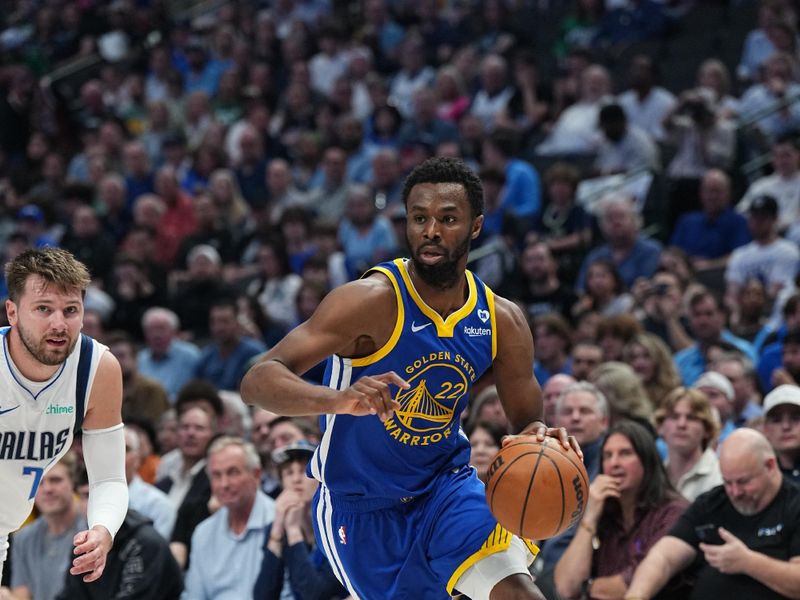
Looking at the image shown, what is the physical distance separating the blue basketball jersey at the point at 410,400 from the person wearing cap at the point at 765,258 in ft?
18.8

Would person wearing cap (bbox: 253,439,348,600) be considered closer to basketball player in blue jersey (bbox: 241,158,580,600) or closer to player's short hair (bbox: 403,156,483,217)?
basketball player in blue jersey (bbox: 241,158,580,600)

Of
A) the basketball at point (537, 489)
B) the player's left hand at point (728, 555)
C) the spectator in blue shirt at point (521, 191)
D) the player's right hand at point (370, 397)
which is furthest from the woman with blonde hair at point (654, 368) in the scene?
the player's right hand at point (370, 397)

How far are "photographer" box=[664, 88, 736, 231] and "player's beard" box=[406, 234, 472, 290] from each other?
734cm

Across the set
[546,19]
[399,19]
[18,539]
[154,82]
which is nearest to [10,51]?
[154,82]

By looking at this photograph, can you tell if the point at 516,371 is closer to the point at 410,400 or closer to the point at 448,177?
the point at 410,400

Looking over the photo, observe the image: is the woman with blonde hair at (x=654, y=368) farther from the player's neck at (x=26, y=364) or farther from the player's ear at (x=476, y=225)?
the player's neck at (x=26, y=364)

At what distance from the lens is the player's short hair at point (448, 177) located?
17.6 ft

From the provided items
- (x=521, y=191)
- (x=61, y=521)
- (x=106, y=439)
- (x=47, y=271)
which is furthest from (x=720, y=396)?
(x=521, y=191)

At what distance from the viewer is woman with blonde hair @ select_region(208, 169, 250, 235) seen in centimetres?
1460

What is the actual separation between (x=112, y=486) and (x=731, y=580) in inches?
125

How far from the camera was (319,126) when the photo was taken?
52.1 ft

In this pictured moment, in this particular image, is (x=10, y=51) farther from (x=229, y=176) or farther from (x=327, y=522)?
(x=327, y=522)

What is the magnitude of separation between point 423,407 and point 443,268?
0.57 metres

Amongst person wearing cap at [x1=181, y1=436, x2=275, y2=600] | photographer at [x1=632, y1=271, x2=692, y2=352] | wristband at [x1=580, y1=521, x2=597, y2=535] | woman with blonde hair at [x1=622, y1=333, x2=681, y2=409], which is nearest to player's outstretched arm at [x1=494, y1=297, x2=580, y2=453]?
wristband at [x1=580, y1=521, x2=597, y2=535]
